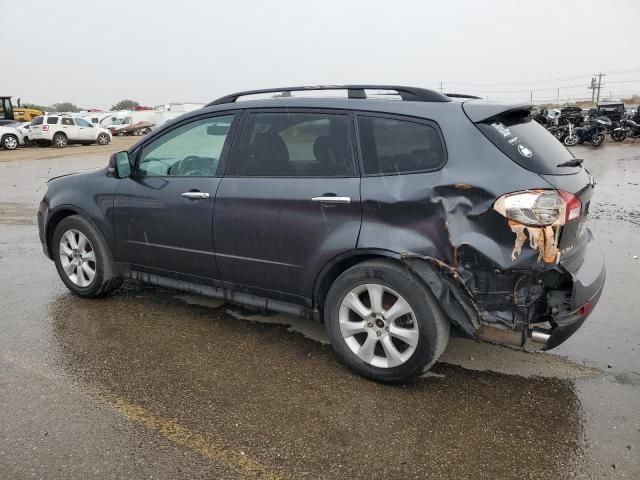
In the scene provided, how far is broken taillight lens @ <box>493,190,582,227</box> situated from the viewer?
9.25 ft

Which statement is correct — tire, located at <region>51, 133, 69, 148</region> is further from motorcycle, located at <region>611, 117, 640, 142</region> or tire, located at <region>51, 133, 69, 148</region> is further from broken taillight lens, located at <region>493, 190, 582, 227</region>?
broken taillight lens, located at <region>493, 190, 582, 227</region>

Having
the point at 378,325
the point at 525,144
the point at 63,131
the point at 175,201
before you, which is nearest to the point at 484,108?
the point at 525,144

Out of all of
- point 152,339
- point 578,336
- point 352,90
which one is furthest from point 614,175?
point 152,339

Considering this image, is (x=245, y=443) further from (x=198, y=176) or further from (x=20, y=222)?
(x=20, y=222)

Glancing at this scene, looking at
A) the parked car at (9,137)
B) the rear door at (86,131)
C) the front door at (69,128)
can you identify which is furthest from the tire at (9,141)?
the rear door at (86,131)

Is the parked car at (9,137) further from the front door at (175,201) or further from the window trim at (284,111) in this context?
the window trim at (284,111)

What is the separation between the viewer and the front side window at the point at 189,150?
3.96m

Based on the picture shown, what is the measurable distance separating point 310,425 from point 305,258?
1065 millimetres

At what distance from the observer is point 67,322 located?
4.29 m

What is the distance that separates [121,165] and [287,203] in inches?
65.8

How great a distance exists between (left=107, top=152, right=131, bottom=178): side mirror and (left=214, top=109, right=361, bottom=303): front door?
1.06 m

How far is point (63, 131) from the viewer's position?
1102 inches

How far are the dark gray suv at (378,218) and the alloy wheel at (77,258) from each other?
2.18 ft

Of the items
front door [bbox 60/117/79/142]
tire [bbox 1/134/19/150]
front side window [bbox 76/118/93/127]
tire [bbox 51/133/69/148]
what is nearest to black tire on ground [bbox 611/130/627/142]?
front side window [bbox 76/118/93/127]
